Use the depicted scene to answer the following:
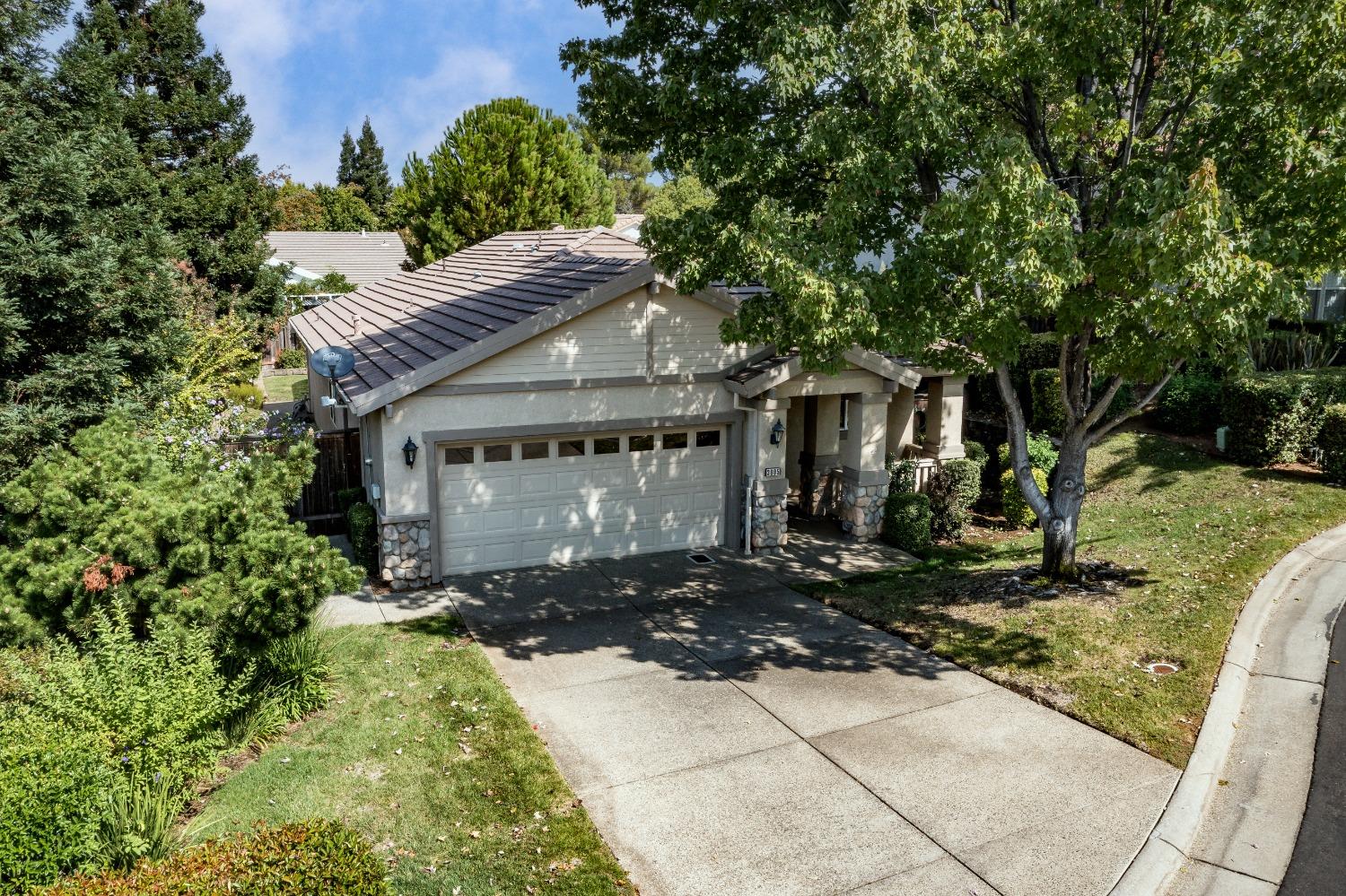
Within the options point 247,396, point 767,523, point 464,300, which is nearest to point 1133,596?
point 767,523

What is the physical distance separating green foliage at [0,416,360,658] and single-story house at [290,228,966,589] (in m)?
3.62

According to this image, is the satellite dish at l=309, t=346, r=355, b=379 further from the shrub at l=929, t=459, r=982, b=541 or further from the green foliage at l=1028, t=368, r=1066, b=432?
the green foliage at l=1028, t=368, r=1066, b=432

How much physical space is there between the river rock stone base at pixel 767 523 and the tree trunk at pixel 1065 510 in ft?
13.7

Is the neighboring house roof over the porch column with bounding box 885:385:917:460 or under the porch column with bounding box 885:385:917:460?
over

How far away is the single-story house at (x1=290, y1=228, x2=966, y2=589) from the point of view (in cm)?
1301

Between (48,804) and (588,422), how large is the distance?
28.8 ft

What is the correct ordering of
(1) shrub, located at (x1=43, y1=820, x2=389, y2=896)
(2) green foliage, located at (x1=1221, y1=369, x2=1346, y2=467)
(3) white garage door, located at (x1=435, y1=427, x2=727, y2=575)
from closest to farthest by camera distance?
1. (1) shrub, located at (x1=43, y1=820, x2=389, y2=896)
2. (3) white garage door, located at (x1=435, y1=427, x2=727, y2=575)
3. (2) green foliage, located at (x1=1221, y1=369, x2=1346, y2=467)

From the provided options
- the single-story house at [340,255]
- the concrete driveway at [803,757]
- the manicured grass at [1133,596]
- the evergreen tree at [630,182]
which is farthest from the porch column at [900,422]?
the evergreen tree at [630,182]

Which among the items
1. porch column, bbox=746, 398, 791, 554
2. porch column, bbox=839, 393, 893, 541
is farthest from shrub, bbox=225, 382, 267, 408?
porch column, bbox=839, 393, 893, 541

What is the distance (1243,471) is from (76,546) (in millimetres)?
17088

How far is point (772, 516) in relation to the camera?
14805 millimetres

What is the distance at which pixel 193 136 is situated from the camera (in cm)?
2694

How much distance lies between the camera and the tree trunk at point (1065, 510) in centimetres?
1174

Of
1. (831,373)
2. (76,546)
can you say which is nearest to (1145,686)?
(831,373)
